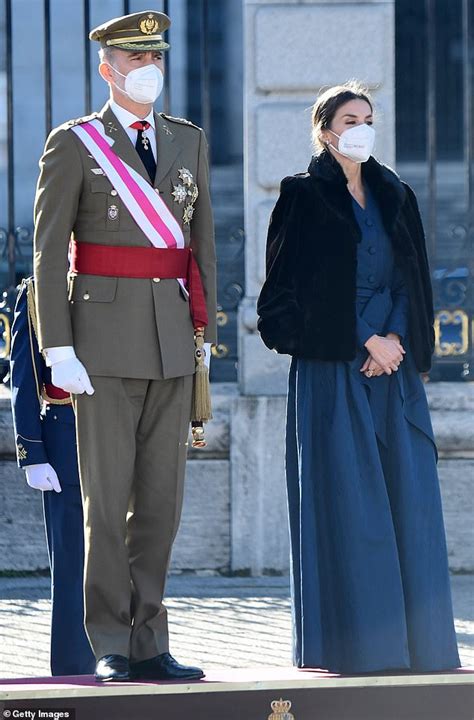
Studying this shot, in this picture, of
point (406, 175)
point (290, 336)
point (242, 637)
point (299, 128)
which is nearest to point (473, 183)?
point (299, 128)

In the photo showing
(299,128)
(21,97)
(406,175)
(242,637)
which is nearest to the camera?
(242,637)

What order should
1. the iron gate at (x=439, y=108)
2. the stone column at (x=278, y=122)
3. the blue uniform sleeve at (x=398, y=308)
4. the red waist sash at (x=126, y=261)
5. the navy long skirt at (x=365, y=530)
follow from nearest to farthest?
the red waist sash at (x=126, y=261)
the navy long skirt at (x=365, y=530)
the blue uniform sleeve at (x=398, y=308)
the stone column at (x=278, y=122)
the iron gate at (x=439, y=108)

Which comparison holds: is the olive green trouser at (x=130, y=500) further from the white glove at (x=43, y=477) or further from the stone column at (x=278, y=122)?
the stone column at (x=278, y=122)

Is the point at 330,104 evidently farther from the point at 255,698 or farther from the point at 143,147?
the point at 255,698

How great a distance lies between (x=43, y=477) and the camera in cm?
448

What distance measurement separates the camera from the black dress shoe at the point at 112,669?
4.13m

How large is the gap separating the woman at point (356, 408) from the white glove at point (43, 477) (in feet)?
2.19

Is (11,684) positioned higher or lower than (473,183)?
lower

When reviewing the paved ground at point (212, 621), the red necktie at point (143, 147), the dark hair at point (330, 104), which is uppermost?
the dark hair at point (330, 104)

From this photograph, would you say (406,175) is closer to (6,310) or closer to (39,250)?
(6,310)

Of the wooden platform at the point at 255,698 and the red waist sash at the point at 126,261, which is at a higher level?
the red waist sash at the point at 126,261

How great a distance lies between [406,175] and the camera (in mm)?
14656

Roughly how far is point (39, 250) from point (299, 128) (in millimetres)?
2853

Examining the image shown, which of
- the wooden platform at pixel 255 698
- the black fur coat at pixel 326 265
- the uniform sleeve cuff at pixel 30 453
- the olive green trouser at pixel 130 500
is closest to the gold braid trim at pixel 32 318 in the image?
the uniform sleeve cuff at pixel 30 453
